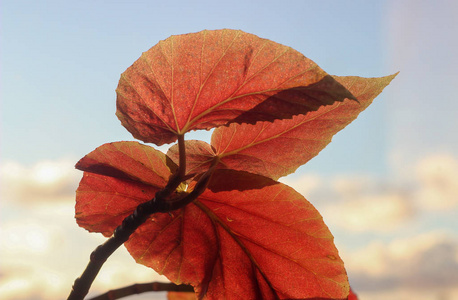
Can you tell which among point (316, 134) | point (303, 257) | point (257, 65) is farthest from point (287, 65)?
point (303, 257)

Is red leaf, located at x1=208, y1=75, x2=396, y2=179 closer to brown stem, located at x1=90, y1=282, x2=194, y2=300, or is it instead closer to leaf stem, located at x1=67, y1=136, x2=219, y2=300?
leaf stem, located at x1=67, y1=136, x2=219, y2=300

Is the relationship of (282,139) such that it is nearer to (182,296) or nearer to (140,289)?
(140,289)

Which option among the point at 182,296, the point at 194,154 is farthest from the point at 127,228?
the point at 182,296

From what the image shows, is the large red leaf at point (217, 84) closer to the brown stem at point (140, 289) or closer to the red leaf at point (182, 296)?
the brown stem at point (140, 289)

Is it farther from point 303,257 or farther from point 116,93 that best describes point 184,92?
point 303,257

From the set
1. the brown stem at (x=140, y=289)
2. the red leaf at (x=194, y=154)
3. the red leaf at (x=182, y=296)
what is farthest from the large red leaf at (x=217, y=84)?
the red leaf at (x=182, y=296)

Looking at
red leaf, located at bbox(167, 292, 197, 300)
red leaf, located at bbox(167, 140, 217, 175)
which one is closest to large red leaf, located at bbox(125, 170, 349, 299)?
red leaf, located at bbox(167, 140, 217, 175)
